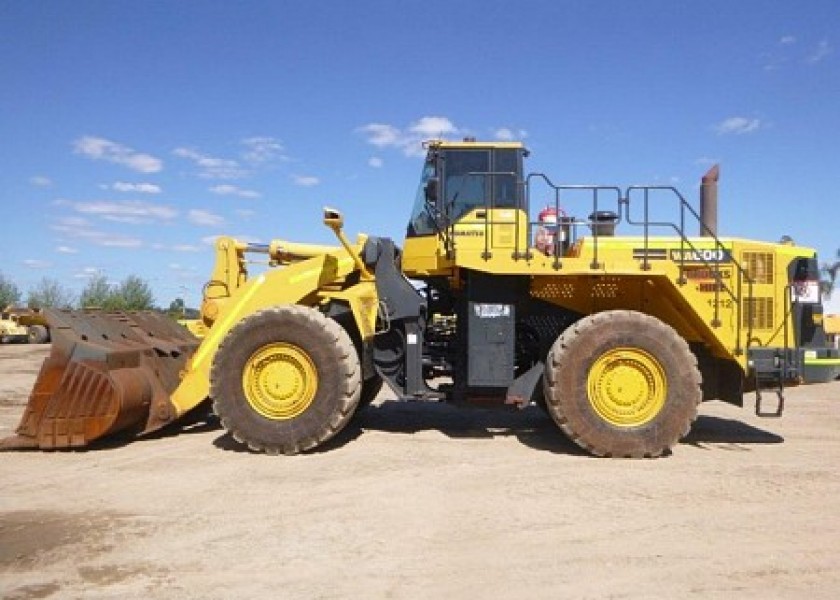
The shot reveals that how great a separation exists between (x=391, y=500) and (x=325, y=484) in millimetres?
771

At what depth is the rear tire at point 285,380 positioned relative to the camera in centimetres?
731

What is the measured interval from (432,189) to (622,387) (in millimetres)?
3043

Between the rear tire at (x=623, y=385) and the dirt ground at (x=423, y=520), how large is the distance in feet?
0.96

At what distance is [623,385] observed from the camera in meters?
7.28

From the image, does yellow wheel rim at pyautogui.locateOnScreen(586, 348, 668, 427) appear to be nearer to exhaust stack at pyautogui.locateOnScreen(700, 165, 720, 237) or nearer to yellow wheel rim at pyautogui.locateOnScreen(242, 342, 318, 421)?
exhaust stack at pyautogui.locateOnScreen(700, 165, 720, 237)

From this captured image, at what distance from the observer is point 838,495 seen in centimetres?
584

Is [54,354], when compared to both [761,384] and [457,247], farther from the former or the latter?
[761,384]

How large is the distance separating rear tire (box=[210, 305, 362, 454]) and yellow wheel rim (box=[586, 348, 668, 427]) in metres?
2.52

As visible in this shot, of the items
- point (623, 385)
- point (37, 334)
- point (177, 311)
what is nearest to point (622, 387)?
point (623, 385)

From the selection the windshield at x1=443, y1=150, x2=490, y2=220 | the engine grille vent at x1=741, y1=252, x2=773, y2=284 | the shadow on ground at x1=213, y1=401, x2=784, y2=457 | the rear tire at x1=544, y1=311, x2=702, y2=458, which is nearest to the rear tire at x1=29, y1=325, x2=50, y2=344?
the shadow on ground at x1=213, y1=401, x2=784, y2=457

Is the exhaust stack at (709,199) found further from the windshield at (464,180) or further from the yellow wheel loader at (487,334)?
the windshield at (464,180)

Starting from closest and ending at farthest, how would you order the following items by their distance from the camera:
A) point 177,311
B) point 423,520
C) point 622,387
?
point 423,520
point 622,387
point 177,311

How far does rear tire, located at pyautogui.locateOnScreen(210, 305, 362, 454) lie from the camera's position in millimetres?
7312

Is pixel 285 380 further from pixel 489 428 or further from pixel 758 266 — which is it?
pixel 758 266
